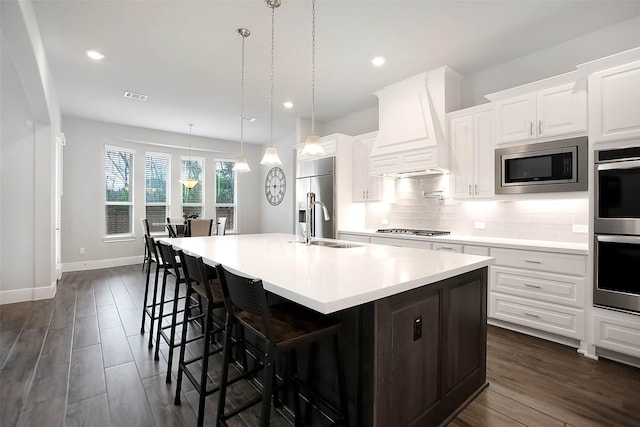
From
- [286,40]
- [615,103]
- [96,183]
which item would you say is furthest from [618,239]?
[96,183]

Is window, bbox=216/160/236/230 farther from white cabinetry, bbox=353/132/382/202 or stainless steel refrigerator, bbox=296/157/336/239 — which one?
white cabinetry, bbox=353/132/382/202

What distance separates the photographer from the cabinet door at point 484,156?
10.8 ft

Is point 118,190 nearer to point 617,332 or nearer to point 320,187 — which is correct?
point 320,187

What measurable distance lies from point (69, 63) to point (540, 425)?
→ 550 centimetres

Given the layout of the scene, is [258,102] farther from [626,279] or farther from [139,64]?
[626,279]

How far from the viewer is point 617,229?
7.55 ft

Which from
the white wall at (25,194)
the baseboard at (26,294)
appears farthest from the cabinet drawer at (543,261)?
the baseboard at (26,294)

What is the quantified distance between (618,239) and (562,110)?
1.25m

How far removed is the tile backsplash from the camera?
3.04 metres

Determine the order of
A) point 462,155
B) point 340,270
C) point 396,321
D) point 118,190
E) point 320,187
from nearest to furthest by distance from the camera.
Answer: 1. point 396,321
2. point 340,270
3. point 462,155
4. point 320,187
5. point 118,190

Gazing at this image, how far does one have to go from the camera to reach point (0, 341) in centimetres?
270

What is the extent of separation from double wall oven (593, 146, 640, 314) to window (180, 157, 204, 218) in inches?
272

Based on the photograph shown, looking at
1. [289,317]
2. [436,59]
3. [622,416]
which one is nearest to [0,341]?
[289,317]

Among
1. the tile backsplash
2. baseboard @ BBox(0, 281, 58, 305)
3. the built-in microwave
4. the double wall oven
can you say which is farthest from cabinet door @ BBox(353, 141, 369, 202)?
baseboard @ BBox(0, 281, 58, 305)
